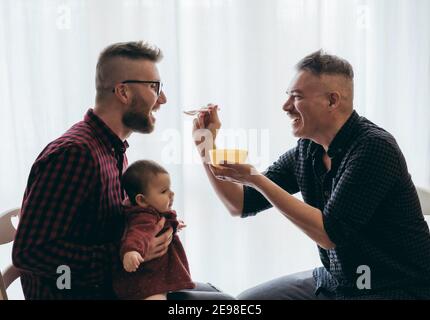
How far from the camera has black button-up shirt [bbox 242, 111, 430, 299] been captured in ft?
4.74

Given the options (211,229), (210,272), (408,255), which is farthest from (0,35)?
(408,255)

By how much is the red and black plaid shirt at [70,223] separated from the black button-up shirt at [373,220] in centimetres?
65

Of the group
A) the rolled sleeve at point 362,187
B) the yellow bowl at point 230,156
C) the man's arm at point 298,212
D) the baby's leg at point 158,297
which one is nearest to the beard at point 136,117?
the yellow bowl at point 230,156

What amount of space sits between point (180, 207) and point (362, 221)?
1.05 meters

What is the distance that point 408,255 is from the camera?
150 centimetres

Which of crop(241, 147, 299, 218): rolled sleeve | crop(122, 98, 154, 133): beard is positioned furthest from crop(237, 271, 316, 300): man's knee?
crop(122, 98, 154, 133): beard

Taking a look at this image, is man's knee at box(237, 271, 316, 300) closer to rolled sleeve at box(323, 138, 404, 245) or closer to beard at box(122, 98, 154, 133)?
rolled sleeve at box(323, 138, 404, 245)

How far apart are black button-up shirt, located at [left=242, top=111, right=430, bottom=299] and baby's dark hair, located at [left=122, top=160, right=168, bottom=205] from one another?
53 centimetres

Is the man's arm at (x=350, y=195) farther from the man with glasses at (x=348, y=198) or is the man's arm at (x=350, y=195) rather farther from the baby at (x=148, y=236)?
the baby at (x=148, y=236)

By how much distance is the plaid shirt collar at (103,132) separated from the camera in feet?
4.92

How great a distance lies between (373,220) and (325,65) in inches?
20.3

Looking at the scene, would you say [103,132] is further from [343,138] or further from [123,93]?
[343,138]

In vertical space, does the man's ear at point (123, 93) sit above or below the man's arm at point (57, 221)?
above

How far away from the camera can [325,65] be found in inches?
63.6
